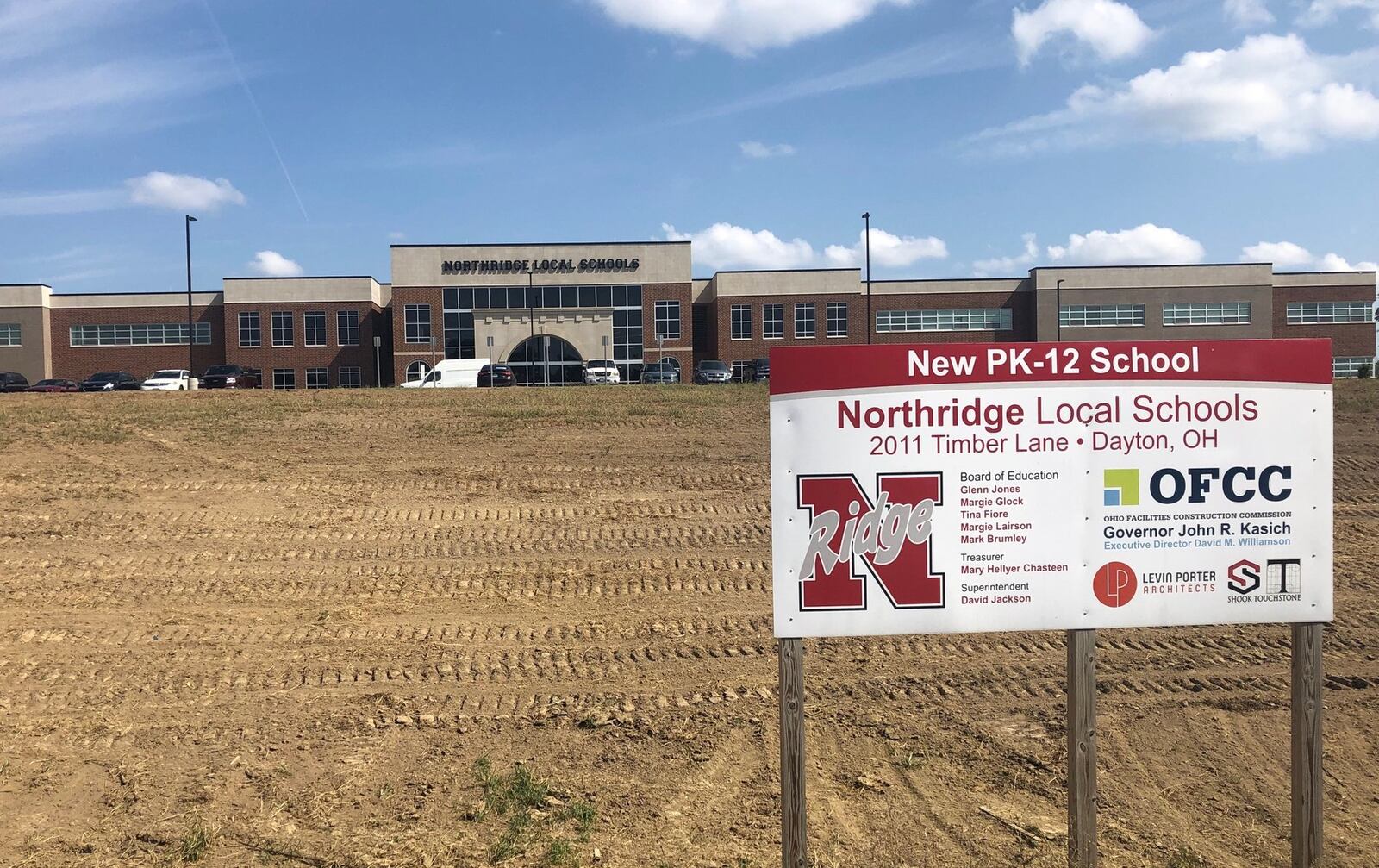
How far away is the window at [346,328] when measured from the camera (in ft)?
221

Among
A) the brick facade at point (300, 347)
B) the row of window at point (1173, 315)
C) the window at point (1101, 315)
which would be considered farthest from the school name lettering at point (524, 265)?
the window at point (1101, 315)

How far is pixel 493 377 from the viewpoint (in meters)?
44.6

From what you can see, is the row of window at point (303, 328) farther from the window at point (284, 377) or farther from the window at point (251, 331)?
the window at point (284, 377)

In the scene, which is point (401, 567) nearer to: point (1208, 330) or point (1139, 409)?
point (1139, 409)

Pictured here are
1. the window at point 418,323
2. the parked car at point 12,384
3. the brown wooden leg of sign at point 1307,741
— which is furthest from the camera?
the window at point 418,323

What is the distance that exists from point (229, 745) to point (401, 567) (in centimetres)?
525

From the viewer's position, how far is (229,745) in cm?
654

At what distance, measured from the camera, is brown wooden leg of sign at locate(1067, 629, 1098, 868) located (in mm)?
4445

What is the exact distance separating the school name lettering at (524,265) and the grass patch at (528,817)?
61179mm

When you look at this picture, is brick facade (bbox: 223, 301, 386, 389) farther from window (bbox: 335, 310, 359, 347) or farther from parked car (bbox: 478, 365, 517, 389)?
parked car (bbox: 478, 365, 517, 389)

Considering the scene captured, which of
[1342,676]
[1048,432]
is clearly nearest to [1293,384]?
[1048,432]

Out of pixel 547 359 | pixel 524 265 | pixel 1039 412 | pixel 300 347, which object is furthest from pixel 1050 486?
pixel 300 347

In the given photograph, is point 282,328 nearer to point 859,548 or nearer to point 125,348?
point 125,348

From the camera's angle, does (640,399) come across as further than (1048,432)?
Yes
